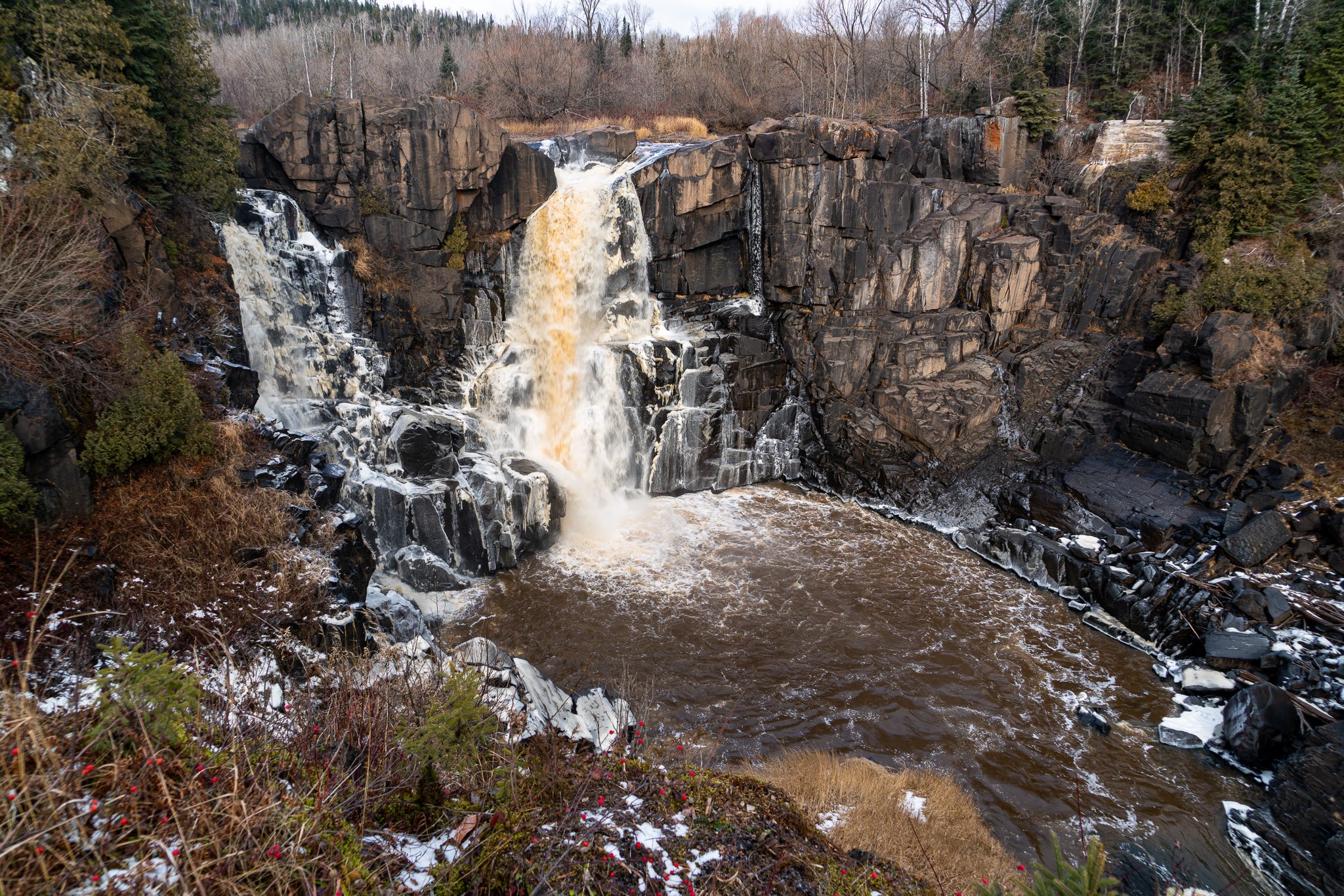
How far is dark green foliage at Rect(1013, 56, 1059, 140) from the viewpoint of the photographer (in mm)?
21359

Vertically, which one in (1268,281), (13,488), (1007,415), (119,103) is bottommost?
(1007,415)

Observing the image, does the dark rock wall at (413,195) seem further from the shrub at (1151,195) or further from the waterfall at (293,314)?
the shrub at (1151,195)

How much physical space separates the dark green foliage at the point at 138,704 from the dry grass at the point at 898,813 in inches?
285

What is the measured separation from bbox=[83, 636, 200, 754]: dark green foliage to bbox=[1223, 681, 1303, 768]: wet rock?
1458 centimetres

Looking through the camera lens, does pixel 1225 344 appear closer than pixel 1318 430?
No

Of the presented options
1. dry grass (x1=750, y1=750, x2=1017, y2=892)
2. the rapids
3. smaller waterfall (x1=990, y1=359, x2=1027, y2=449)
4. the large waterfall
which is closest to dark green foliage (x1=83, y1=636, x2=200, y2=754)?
the rapids

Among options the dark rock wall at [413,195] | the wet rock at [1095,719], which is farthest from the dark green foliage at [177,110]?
the wet rock at [1095,719]

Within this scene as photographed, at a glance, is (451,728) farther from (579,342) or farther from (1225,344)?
(1225,344)

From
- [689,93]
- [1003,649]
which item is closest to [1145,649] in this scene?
[1003,649]

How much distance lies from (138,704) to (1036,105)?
2643 centimetres

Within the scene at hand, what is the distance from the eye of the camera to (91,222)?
1223 cm

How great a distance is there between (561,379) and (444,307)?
3929 mm

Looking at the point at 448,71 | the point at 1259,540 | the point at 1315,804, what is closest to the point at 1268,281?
the point at 1259,540

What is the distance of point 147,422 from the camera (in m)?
11.0
